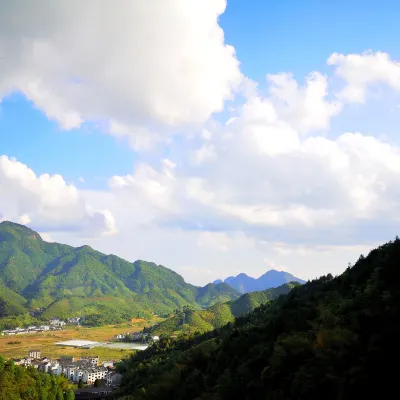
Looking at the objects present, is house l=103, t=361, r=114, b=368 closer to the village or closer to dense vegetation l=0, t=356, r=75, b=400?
the village

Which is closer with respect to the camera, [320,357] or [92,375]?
[320,357]

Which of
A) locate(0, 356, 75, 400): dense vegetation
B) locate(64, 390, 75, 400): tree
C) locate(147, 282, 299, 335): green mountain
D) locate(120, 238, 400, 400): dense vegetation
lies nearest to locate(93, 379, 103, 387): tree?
locate(0, 356, 75, 400): dense vegetation

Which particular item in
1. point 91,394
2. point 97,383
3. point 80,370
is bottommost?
point 80,370

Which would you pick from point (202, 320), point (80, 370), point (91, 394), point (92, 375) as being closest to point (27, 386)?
point (91, 394)

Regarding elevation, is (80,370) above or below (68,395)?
below

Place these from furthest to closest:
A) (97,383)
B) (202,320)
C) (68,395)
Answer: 1. (202,320)
2. (97,383)
3. (68,395)

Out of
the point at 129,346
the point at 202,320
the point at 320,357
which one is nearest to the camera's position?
the point at 320,357

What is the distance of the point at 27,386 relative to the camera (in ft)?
211

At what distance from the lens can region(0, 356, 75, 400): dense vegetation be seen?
200 feet

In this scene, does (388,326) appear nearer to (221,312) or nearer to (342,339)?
(342,339)

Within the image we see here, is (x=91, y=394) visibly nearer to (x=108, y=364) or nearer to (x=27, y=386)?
(x=27, y=386)

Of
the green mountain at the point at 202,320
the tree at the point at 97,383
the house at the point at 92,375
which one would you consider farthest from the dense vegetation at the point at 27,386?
the green mountain at the point at 202,320

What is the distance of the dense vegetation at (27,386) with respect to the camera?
61.0 m

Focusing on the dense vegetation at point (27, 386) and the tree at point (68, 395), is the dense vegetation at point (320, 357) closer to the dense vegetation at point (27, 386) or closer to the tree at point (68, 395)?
the dense vegetation at point (27, 386)
